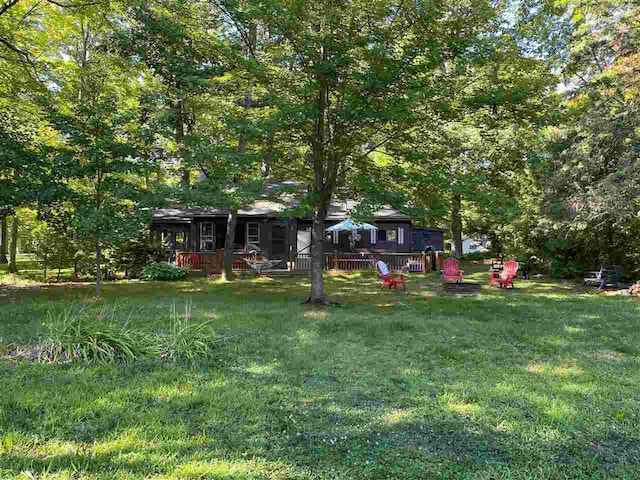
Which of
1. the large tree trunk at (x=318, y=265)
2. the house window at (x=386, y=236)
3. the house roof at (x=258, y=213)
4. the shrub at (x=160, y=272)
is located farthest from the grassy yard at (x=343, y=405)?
the house window at (x=386, y=236)

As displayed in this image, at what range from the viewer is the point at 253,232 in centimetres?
2189

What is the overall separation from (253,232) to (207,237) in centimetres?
241

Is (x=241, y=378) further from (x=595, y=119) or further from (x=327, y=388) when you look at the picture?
(x=595, y=119)

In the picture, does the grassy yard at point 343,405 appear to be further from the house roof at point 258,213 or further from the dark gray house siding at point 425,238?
the dark gray house siding at point 425,238

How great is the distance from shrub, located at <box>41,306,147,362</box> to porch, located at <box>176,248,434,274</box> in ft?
42.4

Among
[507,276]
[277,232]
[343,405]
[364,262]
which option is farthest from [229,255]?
[343,405]

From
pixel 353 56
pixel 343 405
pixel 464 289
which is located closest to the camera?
pixel 343 405

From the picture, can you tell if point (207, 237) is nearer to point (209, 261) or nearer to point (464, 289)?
point (209, 261)

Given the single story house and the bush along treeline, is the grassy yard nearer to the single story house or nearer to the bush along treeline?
the bush along treeline

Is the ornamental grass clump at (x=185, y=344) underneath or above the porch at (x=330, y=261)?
underneath

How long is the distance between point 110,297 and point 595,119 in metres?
15.5

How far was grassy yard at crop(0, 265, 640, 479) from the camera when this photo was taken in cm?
308

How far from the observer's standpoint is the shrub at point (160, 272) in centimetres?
1650

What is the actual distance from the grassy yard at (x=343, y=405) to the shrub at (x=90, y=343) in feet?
0.94
